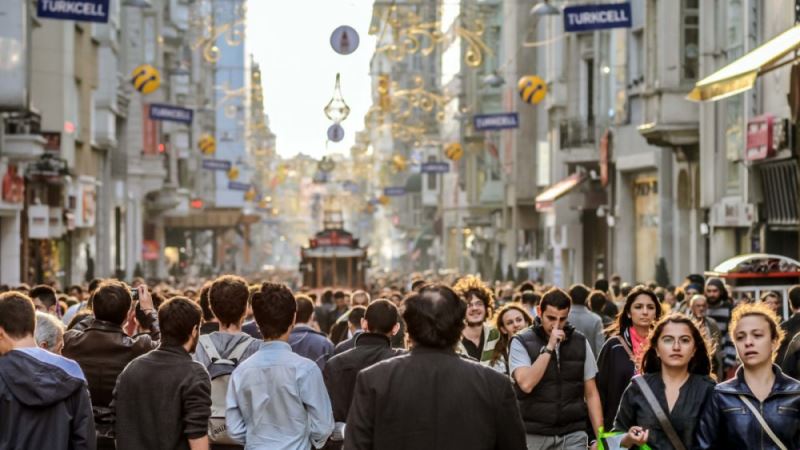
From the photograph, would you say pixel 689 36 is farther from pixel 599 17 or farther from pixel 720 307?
pixel 720 307

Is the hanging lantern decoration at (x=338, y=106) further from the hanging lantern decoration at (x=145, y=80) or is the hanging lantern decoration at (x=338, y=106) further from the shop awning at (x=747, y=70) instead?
the shop awning at (x=747, y=70)

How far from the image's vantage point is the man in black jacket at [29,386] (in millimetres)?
8414

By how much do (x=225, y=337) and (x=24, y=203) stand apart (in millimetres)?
30869

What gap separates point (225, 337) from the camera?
10047 mm

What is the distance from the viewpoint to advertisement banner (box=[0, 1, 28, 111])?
3262 cm

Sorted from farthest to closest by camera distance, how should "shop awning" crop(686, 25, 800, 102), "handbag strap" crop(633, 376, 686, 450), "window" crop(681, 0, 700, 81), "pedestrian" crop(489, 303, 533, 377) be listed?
1. "window" crop(681, 0, 700, 81)
2. "shop awning" crop(686, 25, 800, 102)
3. "pedestrian" crop(489, 303, 533, 377)
4. "handbag strap" crop(633, 376, 686, 450)

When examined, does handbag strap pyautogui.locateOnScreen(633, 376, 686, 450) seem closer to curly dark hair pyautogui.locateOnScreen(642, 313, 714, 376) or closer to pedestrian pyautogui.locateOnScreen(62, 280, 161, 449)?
curly dark hair pyautogui.locateOnScreen(642, 313, 714, 376)

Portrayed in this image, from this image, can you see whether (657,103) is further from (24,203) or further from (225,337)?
(225,337)

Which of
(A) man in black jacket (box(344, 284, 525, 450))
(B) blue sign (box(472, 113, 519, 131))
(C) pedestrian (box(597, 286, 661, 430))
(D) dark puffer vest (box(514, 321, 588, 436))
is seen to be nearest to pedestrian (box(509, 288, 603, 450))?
(D) dark puffer vest (box(514, 321, 588, 436))

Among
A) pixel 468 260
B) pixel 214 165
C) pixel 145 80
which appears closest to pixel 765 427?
pixel 145 80

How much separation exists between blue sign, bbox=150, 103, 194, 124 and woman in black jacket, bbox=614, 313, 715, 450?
112 ft

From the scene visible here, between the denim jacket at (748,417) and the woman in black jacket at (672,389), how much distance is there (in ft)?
0.80

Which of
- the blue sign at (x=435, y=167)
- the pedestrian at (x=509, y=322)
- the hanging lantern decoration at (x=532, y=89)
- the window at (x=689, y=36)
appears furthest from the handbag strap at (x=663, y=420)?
the blue sign at (x=435, y=167)

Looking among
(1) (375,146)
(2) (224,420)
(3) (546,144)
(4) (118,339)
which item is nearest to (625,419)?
(2) (224,420)
